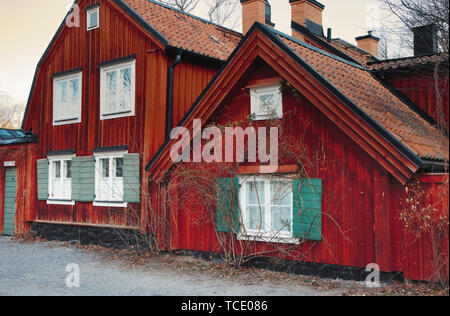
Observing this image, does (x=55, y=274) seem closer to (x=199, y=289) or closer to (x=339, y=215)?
(x=199, y=289)

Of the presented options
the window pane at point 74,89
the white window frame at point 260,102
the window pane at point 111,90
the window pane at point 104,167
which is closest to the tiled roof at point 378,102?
the white window frame at point 260,102

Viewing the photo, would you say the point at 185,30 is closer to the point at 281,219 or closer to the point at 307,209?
the point at 281,219

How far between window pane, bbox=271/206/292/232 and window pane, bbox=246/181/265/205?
0.37 meters

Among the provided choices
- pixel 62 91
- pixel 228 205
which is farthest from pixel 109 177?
pixel 228 205

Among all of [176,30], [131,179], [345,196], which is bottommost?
[345,196]

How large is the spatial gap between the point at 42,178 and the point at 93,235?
11.2ft

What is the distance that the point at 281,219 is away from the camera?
10742 millimetres

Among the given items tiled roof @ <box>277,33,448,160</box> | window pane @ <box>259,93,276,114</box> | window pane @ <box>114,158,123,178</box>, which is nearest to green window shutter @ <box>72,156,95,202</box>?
window pane @ <box>114,158,123,178</box>

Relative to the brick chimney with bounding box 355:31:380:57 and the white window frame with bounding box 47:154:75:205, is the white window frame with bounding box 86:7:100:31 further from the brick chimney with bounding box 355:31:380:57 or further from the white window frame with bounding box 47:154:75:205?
the brick chimney with bounding box 355:31:380:57

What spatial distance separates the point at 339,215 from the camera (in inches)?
388

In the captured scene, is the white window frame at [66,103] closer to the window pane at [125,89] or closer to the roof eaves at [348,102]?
the window pane at [125,89]

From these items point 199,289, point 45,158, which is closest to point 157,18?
point 45,158

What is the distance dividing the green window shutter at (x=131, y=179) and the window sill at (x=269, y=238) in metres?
4.10

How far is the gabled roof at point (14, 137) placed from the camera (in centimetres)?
1791
